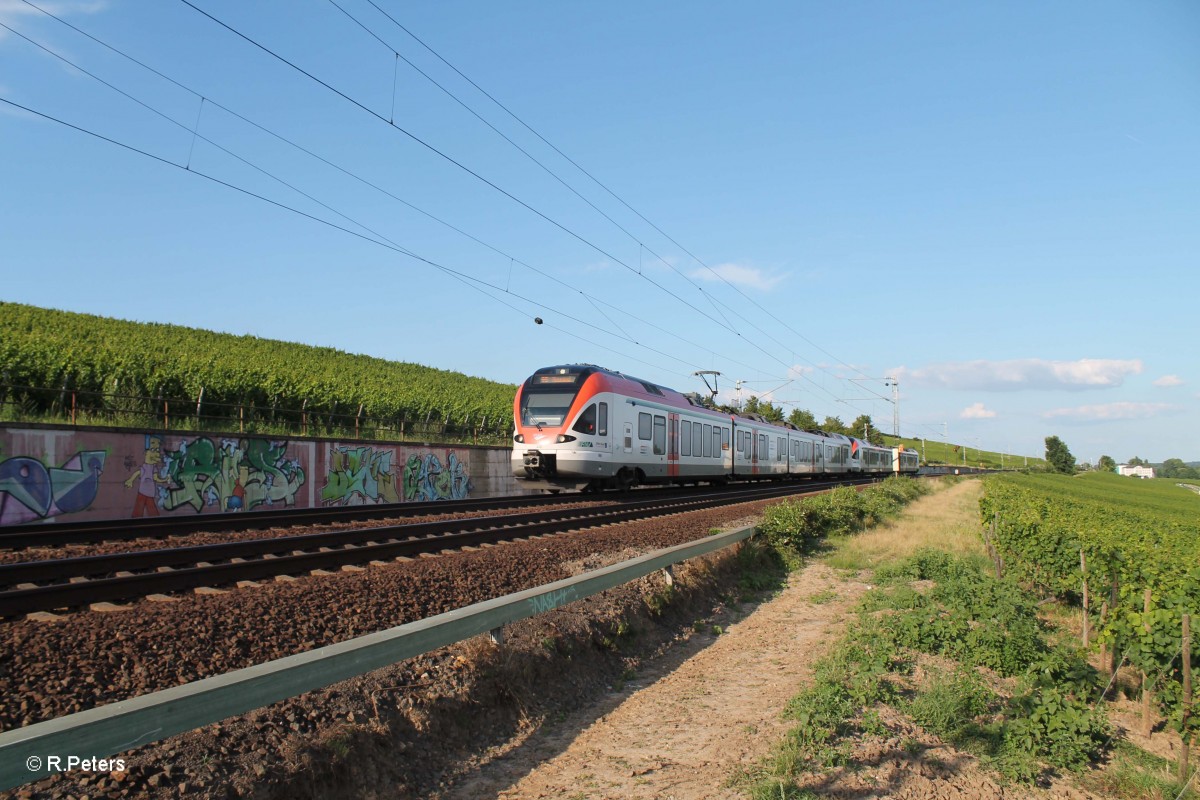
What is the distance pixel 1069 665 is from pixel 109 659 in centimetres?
788

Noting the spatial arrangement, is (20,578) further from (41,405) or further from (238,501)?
(41,405)

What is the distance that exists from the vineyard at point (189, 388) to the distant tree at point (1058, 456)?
108 m

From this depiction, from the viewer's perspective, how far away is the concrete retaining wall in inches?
617

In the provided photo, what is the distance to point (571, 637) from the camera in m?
7.24

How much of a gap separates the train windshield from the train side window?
424mm

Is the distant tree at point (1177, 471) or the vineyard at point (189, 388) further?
the distant tree at point (1177, 471)

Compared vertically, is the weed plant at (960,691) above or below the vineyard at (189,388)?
below

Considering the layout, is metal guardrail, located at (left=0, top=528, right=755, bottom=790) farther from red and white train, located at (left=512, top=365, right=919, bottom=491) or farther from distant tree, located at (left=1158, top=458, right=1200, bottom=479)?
distant tree, located at (left=1158, top=458, right=1200, bottom=479)

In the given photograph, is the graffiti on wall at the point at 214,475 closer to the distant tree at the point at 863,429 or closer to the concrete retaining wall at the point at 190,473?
the concrete retaining wall at the point at 190,473

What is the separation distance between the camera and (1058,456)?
12600 cm

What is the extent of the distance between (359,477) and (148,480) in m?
6.94

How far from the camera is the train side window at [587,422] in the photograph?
20.5 m

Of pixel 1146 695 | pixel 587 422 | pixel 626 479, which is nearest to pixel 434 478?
pixel 626 479

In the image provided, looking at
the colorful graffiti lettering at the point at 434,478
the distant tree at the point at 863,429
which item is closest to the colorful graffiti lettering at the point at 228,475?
the colorful graffiti lettering at the point at 434,478
